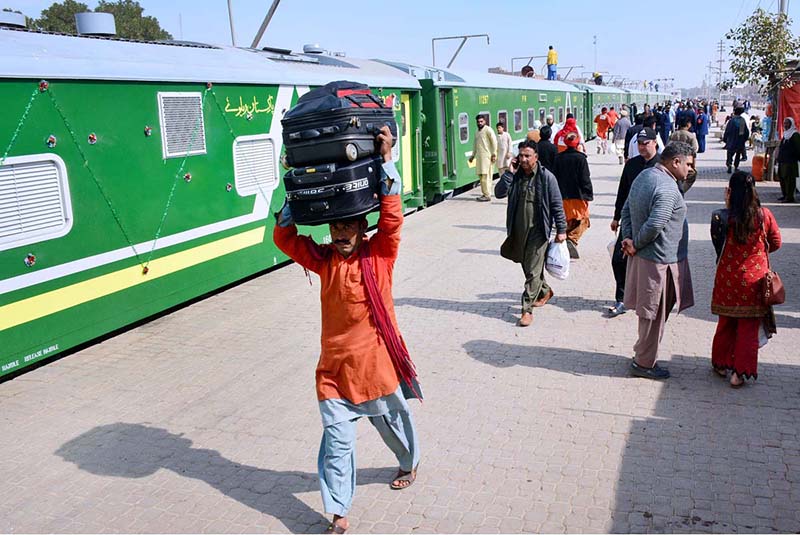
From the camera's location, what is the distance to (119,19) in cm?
4409

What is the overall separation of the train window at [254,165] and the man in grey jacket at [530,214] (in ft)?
10.7

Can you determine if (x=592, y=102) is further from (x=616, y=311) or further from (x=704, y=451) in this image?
(x=704, y=451)

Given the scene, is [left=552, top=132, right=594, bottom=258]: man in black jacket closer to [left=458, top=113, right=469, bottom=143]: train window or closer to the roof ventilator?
the roof ventilator

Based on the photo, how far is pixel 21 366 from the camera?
6047 mm

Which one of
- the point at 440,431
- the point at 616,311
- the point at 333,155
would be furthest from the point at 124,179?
the point at 616,311

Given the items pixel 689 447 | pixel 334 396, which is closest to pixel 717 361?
pixel 689 447

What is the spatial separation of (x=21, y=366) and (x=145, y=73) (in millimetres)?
3039

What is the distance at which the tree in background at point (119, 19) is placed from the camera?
41062 mm

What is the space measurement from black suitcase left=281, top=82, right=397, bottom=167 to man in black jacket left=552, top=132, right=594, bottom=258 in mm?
5550

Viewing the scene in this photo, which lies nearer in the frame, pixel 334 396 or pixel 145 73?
pixel 334 396

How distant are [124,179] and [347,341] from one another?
14.0 feet

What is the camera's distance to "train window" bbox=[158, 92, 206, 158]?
7621 millimetres

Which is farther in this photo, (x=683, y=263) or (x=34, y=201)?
(x=34, y=201)

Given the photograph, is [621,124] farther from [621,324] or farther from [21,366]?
[21,366]
